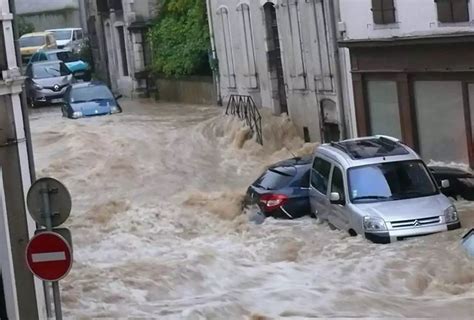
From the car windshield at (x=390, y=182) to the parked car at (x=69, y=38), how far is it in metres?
44.1

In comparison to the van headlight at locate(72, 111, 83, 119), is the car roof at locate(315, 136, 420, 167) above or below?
below

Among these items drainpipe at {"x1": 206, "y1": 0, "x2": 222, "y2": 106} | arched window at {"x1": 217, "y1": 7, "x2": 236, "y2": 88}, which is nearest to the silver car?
arched window at {"x1": 217, "y1": 7, "x2": 236, "y2": 88}

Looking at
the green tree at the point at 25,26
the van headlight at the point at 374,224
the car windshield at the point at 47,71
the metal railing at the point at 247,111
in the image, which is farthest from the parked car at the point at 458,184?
the green tree at the point at 25,26

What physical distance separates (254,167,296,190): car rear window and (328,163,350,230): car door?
6.83 ft

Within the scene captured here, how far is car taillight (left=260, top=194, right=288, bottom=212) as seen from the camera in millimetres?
19969

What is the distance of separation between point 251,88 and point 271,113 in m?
1.98

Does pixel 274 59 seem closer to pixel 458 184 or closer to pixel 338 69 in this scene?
pixel 338 69

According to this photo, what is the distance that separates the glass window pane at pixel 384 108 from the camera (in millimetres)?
24844

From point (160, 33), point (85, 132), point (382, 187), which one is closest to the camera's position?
point (382, 187)

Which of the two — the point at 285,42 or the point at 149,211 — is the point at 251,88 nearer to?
the point at 285,42

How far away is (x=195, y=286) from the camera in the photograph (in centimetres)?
1680

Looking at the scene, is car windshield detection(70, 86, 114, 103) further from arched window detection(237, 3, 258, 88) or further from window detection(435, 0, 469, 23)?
window detection(435, 0, 469, 23)

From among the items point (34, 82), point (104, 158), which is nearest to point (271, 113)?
point (104, 158)

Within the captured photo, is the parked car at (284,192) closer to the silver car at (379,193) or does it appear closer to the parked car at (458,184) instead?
the silver car at (379,193)
